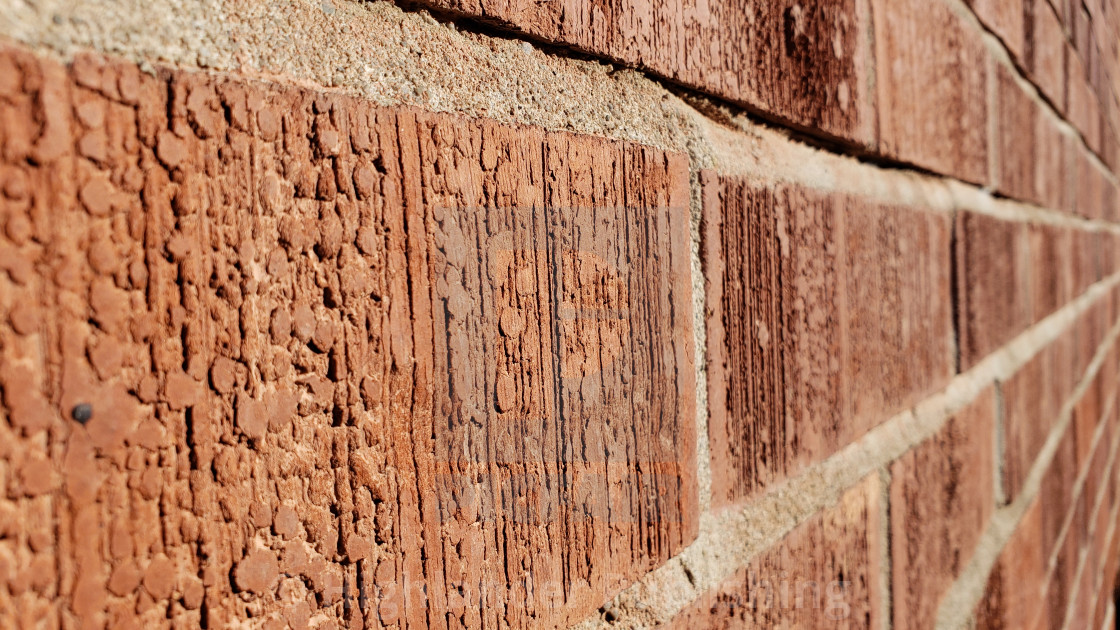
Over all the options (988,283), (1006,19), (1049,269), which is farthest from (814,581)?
(1049,269)

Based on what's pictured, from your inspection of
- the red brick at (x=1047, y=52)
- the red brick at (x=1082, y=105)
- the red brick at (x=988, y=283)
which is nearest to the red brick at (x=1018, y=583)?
the red brick at (x=988, y=283)

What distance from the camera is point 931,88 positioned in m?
0.65

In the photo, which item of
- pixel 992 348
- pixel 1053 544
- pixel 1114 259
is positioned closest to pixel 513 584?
pixel 992 348

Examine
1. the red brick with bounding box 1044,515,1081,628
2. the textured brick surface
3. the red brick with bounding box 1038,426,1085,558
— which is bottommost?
the red brick with bounding box 1044,515,1081,628

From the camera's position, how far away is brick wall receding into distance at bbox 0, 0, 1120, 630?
0.58 ft

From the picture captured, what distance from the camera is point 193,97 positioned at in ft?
0.63

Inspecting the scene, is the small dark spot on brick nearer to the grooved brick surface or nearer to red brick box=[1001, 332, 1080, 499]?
the grooved brick surface

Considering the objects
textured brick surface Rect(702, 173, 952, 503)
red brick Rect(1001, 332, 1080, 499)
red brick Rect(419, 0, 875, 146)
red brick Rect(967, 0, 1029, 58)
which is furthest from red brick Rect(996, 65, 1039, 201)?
red brick Rect(419, 0, 875, 146)

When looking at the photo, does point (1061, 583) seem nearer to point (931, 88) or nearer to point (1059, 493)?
point (1059, 493)

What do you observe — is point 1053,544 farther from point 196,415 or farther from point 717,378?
point 196,415

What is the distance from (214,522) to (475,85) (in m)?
0.15

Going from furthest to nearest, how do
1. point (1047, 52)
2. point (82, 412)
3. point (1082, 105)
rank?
1. point (1082, 105)
2. point (1047, 52)
3. point (82, 412)

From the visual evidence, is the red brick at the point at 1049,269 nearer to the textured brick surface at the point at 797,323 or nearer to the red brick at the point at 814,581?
the textured brick surface at the point at 797,323

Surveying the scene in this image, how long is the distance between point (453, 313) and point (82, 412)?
0.36 feet
